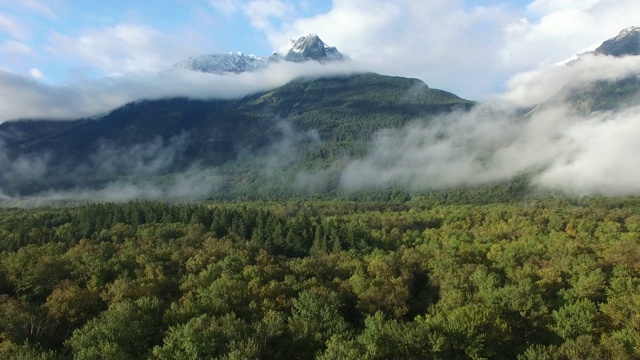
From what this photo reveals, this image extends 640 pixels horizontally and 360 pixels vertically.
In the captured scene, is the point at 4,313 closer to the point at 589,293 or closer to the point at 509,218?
the point at 589,293

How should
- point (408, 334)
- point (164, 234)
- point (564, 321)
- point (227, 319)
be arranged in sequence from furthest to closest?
1. point (164, 234)
2. point (564, 321)
3. point (227, 319)
4. point (408, 334)

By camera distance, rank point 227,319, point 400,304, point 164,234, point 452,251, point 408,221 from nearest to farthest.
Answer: point 227,319, point 400,304, point 452,251, point 164,234, point 408,221

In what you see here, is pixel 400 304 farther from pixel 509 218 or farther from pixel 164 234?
pixel 509 218

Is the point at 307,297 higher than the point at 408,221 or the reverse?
higher

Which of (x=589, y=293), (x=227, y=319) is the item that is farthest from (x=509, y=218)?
(x=227, y=319)

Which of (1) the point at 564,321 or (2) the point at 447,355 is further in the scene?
(1) the point at 564,321

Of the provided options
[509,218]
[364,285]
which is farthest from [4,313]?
[509,218]

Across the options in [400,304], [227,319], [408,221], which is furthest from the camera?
[408,221]

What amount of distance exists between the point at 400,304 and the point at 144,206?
11136 cm

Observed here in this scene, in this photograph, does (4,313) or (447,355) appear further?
(4,313)

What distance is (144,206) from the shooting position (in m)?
148

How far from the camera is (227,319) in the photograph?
48.1 metres

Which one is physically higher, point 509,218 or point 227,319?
point 227,319

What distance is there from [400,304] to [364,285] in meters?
5.74
